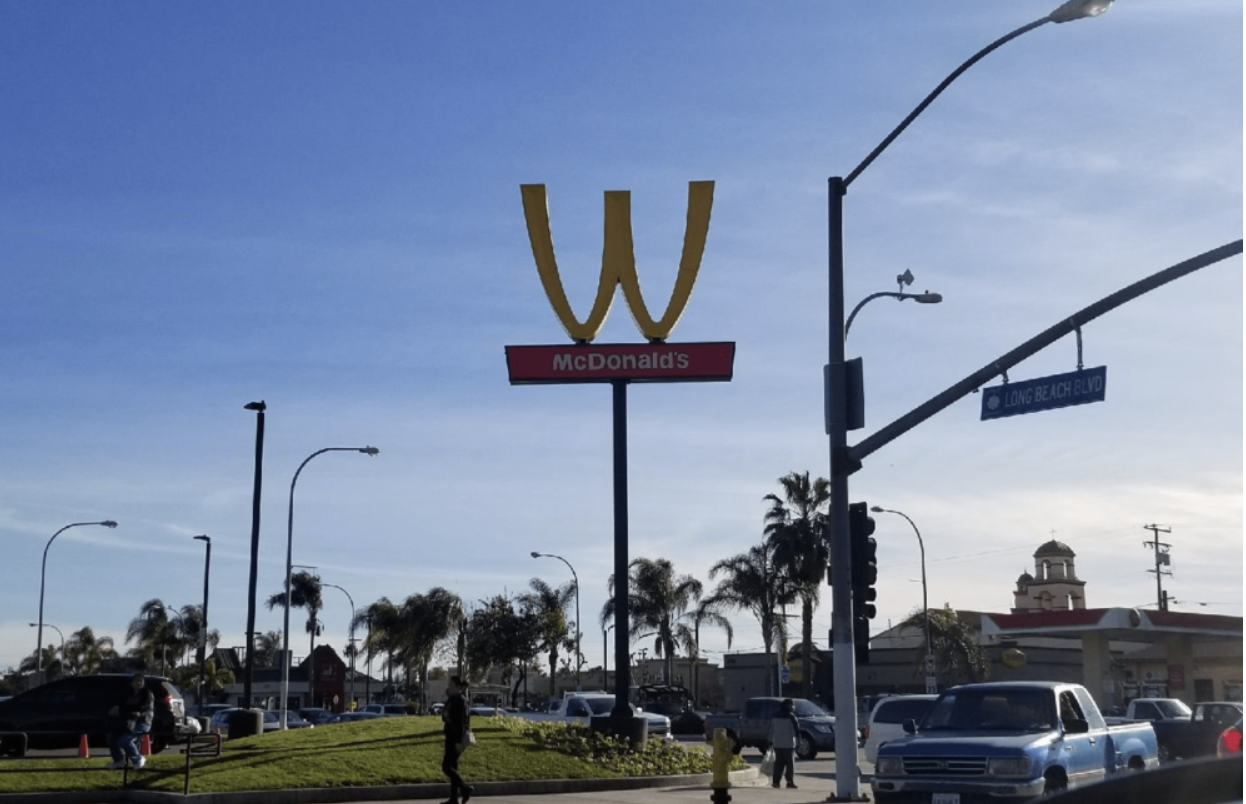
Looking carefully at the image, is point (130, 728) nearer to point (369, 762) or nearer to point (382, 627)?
point (369, 762)

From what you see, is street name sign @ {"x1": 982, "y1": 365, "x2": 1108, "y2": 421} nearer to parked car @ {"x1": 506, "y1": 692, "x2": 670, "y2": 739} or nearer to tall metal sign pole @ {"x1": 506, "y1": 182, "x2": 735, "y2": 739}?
tall metal sign pole @ {"x1": 506, "y1": 182, "x2": 735, "y2": 739}

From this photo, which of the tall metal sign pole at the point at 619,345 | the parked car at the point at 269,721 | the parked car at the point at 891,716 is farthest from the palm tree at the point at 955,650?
the tall metal sign pole at the point at 619,345

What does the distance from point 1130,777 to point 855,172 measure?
17.7 m

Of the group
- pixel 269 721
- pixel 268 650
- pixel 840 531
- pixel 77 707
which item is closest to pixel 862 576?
pixel 840 531

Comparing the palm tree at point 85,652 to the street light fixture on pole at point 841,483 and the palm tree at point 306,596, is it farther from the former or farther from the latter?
the street light fixture on pole at point 841,483

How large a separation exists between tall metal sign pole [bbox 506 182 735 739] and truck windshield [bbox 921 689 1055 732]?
12.3 m

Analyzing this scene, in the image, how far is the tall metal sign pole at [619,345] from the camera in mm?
28609

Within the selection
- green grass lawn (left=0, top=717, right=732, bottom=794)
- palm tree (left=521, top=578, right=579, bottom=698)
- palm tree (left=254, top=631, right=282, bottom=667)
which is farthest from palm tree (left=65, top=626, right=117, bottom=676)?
green grass lawn (left=0, top=717, right=732, bottom=794)

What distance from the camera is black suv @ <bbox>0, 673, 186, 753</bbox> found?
2827 centimetres

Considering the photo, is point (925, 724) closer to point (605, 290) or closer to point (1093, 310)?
point (1093, 310)

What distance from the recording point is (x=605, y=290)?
2902 centimetres

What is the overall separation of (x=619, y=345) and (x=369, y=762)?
10417mm

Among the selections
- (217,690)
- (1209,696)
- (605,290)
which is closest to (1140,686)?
(1209,696)

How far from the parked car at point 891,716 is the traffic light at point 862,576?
9.04 m
